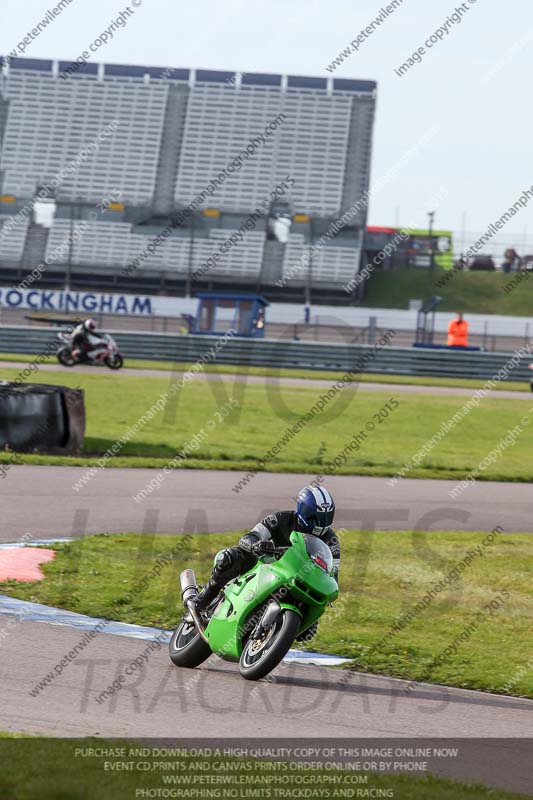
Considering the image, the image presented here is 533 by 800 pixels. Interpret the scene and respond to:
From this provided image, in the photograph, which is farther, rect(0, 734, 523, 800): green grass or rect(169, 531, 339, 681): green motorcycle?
rect(169, 531, 339, 681): green motorcycle

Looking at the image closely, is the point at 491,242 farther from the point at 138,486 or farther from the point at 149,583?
the point at 149,583

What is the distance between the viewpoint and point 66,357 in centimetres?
3250

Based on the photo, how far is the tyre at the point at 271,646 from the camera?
6809 millimetres

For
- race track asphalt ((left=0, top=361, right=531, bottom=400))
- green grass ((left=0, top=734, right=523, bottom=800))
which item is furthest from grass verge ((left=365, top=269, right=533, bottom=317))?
green grass ((left=0, top=734, right=523, bottom=800))

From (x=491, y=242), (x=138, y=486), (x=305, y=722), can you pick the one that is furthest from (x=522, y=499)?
(x=491, y=242)

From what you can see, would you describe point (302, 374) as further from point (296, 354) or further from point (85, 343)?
point (85, 343)

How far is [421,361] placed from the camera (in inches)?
1476

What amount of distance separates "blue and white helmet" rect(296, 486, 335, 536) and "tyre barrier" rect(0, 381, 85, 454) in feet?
33.4

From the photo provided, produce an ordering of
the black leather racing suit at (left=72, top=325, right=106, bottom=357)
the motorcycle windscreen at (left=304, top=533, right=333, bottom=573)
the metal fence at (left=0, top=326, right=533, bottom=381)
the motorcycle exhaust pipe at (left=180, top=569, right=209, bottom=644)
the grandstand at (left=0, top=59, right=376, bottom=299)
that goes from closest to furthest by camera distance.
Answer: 1. the motorcycle windscreen at (left=304, top=533, right=333, bottom=573)
2. the motorcycle exhaust pipe at (left=180, top=569, right=209, bottom=644)
3. the black leather racing suit at (left=72, top=325, right=106, bottom=357)
4. the metal fence at (left=0, top=326, right=533, bottom=381)
5. the grandstand at (left=0, top=59, right=376, bottom=299)

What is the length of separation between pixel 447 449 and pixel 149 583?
1296 cm

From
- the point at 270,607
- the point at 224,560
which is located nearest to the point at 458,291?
the point at 224,560

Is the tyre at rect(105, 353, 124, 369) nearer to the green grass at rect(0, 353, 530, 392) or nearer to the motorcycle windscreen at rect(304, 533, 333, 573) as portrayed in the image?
the green grass at rect(0, 353, 530, 392)

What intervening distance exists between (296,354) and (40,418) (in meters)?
21.1

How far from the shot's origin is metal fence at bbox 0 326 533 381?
35781mm
